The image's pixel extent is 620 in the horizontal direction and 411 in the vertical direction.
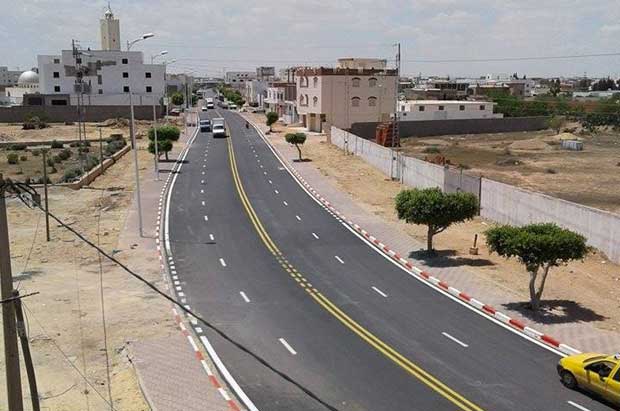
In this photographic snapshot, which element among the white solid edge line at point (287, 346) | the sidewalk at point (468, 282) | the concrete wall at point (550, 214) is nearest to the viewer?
the white solid edge line at point (287, 346)

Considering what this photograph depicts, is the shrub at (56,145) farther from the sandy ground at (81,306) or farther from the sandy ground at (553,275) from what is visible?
the sandy ground at (553,275)

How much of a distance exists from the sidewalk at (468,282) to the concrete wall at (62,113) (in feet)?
218

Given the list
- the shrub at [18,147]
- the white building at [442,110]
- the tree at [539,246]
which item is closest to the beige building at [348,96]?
the white building at [442,110]

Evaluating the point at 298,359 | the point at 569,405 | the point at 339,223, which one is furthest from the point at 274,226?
the point at 569,405

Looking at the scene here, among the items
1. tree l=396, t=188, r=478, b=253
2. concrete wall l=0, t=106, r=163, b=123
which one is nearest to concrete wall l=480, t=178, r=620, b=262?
tree l=396, t=188, r=478, b=253

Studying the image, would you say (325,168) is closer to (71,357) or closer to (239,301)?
(239,301)

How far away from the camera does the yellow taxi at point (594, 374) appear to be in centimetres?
1502

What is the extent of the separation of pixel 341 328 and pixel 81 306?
882 cm

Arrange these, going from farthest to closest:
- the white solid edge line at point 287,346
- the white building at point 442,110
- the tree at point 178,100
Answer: the tree at point 178,100, the white building at point 442,110, the white solid edge line at point 287,346

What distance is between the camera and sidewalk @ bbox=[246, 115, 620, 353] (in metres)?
19.2

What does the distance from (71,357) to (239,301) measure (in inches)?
248

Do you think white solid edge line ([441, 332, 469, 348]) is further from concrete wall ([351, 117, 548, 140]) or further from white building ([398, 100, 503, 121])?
white building ([398, 100, 503, 121])

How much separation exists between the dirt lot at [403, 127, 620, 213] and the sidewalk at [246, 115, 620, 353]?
14680 mm

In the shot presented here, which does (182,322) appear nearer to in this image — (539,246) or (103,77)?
(539,246)
